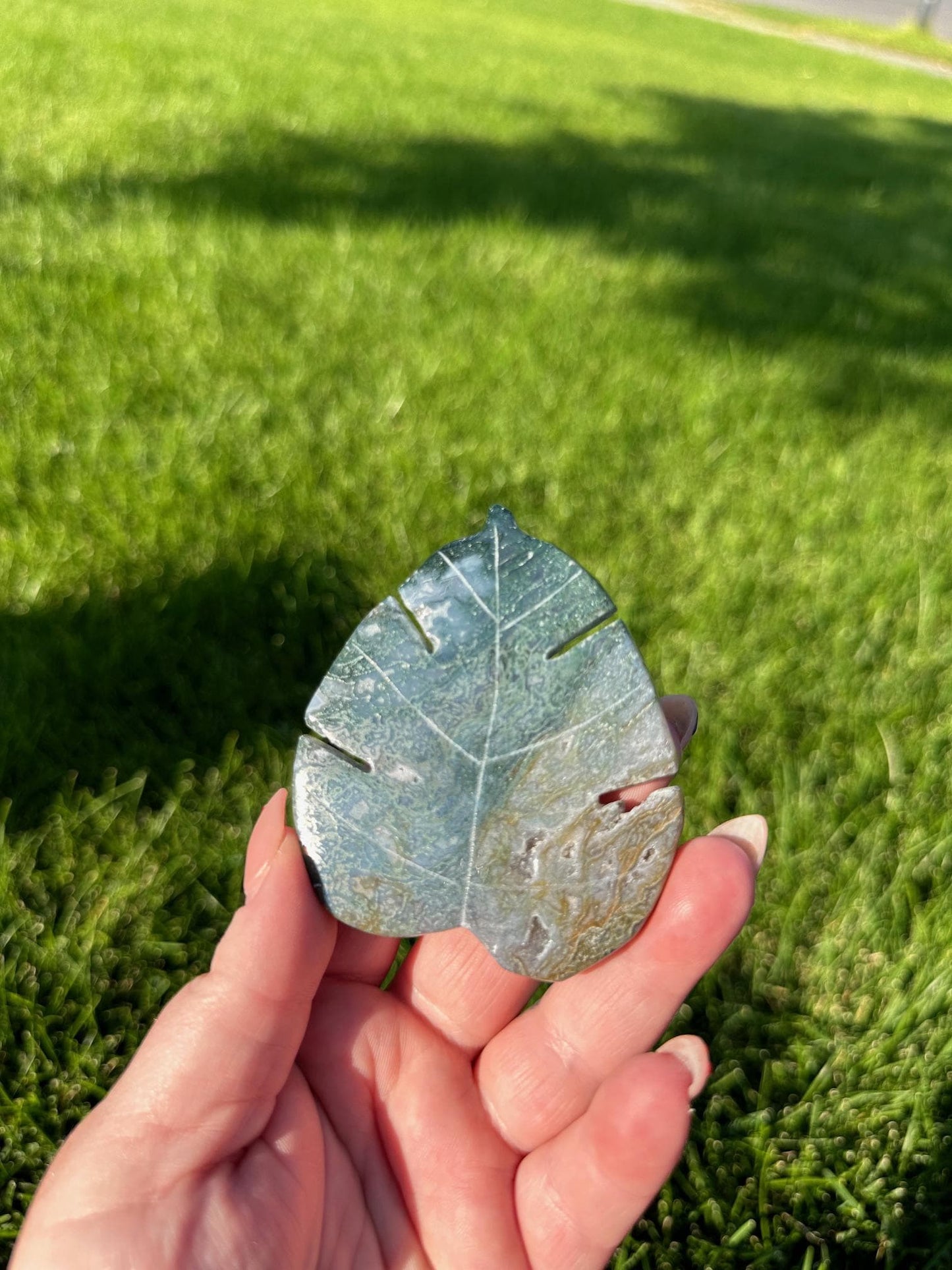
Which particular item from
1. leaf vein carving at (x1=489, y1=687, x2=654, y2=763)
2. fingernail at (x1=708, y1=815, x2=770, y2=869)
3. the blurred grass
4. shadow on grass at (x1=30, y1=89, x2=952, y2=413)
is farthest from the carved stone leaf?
the blurred grass

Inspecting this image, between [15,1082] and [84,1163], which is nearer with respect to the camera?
[84,1163]

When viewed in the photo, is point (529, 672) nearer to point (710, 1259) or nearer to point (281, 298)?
point (710, 1259)

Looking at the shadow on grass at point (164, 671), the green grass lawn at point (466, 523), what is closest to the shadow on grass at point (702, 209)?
the green grass lawn at point (466, 523)

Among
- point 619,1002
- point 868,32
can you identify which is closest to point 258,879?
point 619,1002

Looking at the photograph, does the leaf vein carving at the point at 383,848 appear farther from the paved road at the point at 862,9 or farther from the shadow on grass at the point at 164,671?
the paved road at the point at 862,9

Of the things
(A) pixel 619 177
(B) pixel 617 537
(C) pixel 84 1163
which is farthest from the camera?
(A) pixel 619 177

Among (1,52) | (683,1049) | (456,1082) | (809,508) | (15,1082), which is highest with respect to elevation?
(1,52)

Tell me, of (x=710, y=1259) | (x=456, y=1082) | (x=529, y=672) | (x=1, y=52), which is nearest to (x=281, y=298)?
(x=529, y=672)
